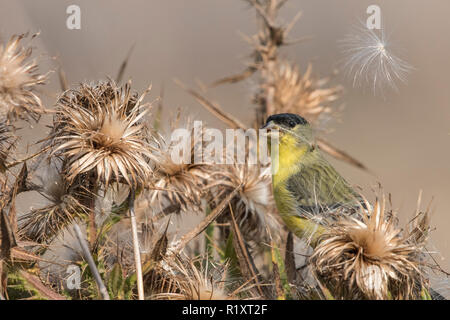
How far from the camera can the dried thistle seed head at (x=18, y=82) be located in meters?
A: 2.20

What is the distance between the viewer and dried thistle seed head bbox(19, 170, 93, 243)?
2088mm

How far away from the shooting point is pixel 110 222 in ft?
6.93

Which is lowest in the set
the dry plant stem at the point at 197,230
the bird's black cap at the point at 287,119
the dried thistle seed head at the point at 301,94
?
the dry plant stem at the point at 197,230

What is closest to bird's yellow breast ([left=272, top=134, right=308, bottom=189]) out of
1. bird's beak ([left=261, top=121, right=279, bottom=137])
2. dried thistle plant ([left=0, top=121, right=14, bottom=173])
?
bird's beak ([left=261, top=121, right=279, bottom=137])

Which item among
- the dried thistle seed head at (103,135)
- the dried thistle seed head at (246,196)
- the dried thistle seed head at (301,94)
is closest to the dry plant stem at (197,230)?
the dried thistle seed head at (103,135)

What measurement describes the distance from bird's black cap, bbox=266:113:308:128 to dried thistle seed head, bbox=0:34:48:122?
1181 millimetres

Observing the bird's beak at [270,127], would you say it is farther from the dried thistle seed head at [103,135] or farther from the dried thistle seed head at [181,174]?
the dried thistle seed head at [103,135]

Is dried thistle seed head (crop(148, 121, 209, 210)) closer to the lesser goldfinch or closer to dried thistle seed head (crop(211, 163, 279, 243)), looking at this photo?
dried thistle seed head (crop(211, 163, 279, 243))

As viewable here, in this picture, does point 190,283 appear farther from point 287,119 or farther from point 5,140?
point 287,119

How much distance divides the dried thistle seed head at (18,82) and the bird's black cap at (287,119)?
118 cm

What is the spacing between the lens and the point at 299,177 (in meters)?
3.56

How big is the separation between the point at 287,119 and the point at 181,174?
82cm
